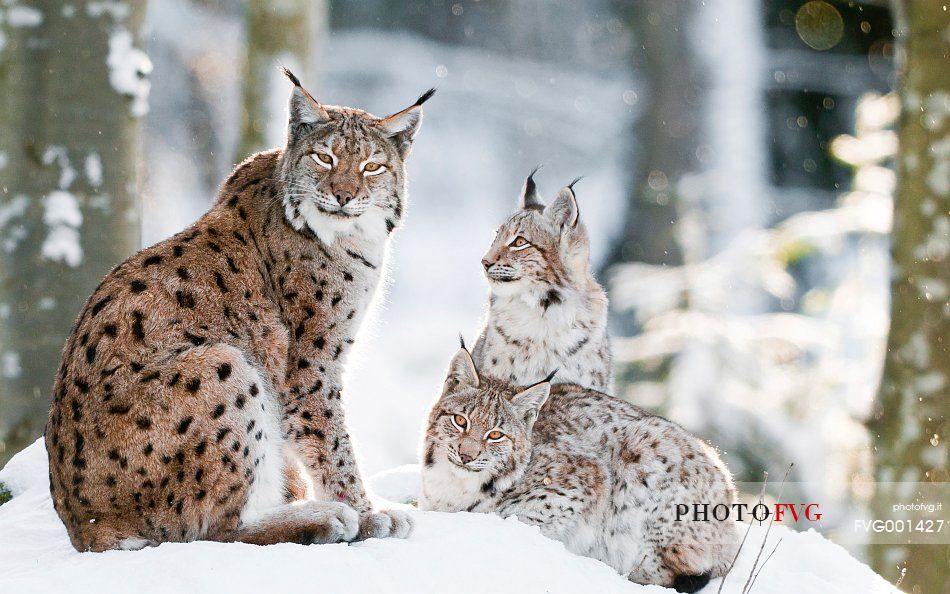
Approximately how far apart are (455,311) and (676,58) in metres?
5.30

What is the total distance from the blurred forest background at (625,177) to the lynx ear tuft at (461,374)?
0.45 meters

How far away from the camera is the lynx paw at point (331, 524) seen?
16.5ft

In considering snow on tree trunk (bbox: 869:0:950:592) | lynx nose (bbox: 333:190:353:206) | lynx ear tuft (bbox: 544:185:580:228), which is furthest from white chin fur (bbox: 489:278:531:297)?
snow on tree trunk (bbox: 869:0:950:592)

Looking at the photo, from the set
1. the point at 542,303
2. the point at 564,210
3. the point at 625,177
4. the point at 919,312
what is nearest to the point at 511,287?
the point at 542,303

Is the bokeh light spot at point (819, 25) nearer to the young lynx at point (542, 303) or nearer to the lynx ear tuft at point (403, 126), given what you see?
the young lynx at point (542, 303)

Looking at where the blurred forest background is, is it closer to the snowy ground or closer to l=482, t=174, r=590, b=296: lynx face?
l=482, t=174, r=590, b=296: lynx face

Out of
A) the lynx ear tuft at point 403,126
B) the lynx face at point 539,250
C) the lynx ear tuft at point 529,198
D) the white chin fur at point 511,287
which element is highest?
the lynx ear tuft at point 403,126

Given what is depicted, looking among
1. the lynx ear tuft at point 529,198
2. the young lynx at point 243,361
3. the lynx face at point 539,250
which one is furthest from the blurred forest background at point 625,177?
the lynx ear tuft at point 529,198

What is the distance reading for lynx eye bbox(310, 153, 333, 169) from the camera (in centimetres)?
579

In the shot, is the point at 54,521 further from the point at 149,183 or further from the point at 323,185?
the point at 149,183

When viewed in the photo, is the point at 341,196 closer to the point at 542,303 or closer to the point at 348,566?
the point at 542,303

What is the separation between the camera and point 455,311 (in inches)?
736

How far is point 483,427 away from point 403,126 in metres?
1.66

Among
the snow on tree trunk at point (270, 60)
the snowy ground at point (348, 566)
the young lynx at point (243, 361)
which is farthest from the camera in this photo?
the snow on tree trunk at point (270, 60)
